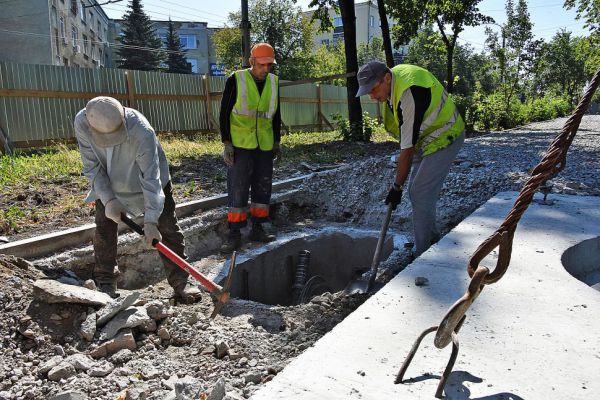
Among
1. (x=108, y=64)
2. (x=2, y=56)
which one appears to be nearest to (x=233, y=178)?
(x=2, y=56)

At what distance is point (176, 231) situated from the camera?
156 inches

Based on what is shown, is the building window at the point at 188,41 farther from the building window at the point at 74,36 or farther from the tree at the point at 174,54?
the building window at the point at 74,36

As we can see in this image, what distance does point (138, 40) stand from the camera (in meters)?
42.1

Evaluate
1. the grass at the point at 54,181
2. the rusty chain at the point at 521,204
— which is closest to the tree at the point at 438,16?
the grass at the point at 54,181

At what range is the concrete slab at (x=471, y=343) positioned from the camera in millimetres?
1837

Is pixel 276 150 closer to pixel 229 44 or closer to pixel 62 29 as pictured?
pixel 62 29

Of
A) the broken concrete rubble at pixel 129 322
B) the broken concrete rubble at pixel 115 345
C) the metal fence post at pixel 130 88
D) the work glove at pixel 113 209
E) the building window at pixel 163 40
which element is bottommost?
the broken concrete rubble at pixel 115 345

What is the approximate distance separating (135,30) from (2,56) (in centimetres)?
1957

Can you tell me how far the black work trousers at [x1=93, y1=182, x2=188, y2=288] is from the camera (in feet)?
12.4

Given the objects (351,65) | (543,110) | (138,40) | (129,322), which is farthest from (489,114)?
(138,40)

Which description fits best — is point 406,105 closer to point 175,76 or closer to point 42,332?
point 42,332

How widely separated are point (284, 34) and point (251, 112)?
36.1 meters

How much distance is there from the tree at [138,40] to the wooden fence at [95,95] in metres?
27.6

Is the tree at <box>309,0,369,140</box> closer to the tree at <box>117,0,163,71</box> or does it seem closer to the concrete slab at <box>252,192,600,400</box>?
the concrete slab at <box>252,192,600,400</box>
